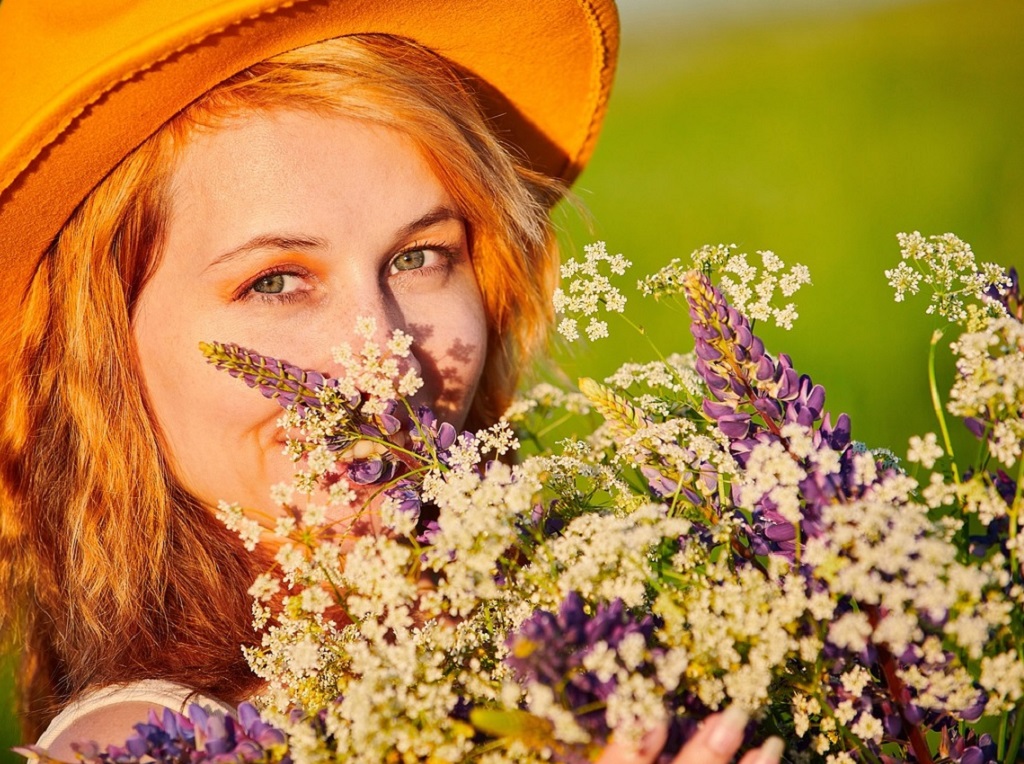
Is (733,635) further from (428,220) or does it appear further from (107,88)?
(107,88)

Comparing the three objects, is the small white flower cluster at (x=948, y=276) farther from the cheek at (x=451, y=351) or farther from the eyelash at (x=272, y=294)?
the eyelash at (x=272, y=294)

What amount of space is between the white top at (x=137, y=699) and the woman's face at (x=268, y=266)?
41 cm

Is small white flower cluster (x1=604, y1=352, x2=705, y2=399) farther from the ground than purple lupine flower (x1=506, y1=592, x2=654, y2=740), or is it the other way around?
small white flower cluster (x1=604, y1=352, x2=705, y2=399)

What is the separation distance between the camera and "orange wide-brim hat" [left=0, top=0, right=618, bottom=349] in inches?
72.2

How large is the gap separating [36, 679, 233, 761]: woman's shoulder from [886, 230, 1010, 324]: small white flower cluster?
1453 millimetres

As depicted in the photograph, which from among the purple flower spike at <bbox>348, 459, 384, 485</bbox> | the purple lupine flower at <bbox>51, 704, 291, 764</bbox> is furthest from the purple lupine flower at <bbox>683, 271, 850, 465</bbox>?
the purple lupine flower at <bbox>51, 704, 291, 764</bbox>

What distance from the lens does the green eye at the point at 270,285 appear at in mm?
2078

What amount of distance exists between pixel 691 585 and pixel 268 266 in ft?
3.59

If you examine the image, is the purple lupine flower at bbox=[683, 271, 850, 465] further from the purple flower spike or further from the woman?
the woman

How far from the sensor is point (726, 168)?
8.61m

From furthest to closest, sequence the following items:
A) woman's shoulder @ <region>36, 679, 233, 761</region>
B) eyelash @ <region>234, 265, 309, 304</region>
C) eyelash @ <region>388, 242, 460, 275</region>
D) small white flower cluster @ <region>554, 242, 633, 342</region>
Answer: eyelash @ <region>388, 242, 460, 275</region>, eyelash @ <region>234, 265, 309, 304</region>, woman's shoulder @ <region>36, 679, 233, 761</region>, small white flower cluster @ <region>554, 242, 633, 342</region>

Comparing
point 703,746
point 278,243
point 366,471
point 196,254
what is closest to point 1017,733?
point 703,746

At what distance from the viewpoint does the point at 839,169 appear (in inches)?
307

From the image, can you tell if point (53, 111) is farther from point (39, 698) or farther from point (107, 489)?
point (39, 698)
